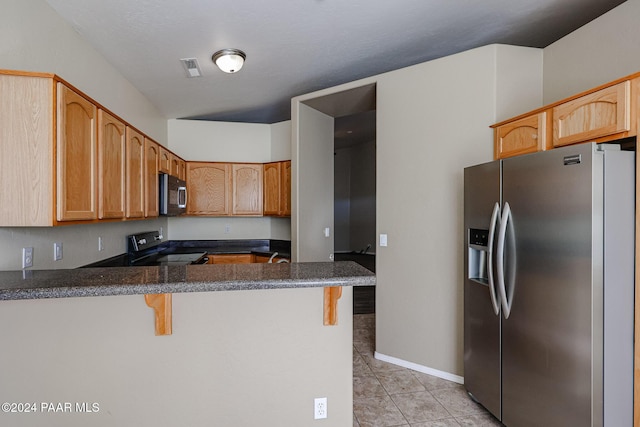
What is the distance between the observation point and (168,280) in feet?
4.90

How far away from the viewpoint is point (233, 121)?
5363 mm

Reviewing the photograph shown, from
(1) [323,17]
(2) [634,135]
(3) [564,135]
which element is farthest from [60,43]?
(2) [634,135]

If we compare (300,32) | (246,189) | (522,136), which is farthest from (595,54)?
(246,189)

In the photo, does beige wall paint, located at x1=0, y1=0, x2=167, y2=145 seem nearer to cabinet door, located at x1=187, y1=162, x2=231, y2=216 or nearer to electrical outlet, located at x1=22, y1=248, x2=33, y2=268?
electrical outlet, located at x1=22, y1=248, x2=33, y2=268

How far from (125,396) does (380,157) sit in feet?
8.64

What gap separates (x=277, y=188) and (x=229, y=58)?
2.20 metres

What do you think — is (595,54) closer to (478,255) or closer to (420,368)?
(478,255)

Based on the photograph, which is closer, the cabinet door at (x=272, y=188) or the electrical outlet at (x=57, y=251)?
the electrical outlet at (x=57, y=251)

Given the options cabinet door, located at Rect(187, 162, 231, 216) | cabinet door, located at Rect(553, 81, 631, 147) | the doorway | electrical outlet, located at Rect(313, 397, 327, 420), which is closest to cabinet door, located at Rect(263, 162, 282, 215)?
cabinet door, located at Rect(187, 162, 231, 216)

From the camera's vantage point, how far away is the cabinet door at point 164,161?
356 cm

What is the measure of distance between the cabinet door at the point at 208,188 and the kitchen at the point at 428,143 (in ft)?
4.59

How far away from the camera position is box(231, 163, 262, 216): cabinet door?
16.3ft

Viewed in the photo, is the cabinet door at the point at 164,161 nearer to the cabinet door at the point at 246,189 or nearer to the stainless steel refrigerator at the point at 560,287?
the cabinet door at the point at 246,189

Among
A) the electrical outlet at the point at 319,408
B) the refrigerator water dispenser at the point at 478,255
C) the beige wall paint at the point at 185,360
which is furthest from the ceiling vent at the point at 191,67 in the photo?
the electrical outlet at the point at 319,408
